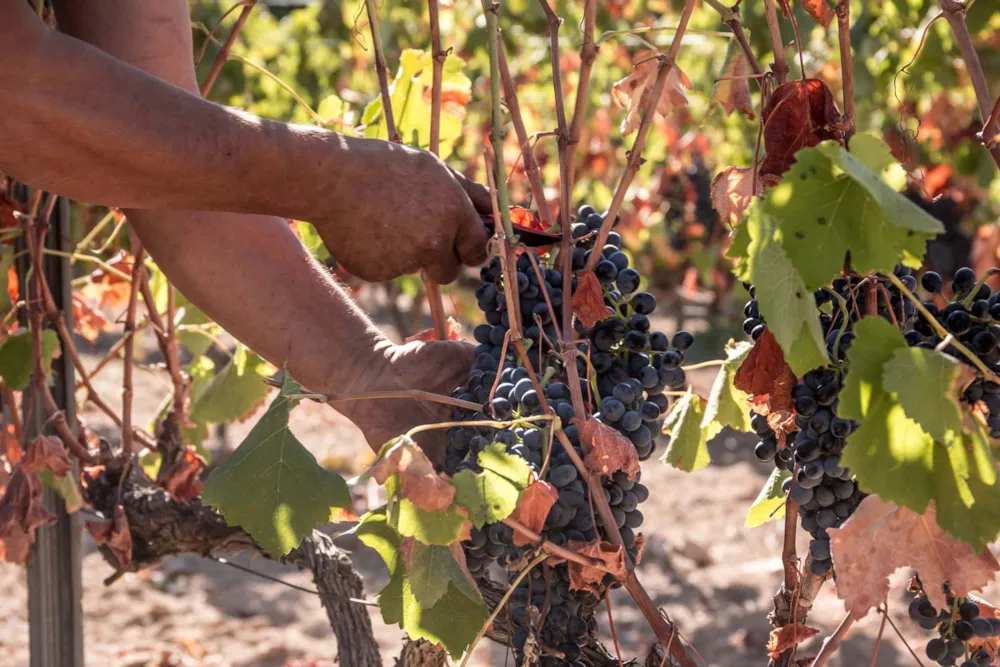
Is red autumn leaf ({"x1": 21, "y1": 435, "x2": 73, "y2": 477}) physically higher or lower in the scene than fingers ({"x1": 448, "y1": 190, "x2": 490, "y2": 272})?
higher

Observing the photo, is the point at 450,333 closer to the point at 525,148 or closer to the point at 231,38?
the point at 525,148

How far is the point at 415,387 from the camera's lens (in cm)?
135

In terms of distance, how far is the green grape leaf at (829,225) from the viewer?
0.89 metres

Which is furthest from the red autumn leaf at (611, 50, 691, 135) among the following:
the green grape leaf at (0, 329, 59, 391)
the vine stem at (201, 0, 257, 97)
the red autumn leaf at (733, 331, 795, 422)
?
the green grape leaf at (0, 329, 59, 391)

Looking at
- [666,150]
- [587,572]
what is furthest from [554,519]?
[666,150]

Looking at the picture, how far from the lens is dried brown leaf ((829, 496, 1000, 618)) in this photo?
39.9 inches

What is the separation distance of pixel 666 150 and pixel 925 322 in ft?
17.7

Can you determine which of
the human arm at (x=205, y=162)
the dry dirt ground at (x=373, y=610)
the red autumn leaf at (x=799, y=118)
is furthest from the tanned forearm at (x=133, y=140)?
the dry dirt ground at (x=373, y=610)

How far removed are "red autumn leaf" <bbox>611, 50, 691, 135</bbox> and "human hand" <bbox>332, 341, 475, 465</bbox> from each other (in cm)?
35

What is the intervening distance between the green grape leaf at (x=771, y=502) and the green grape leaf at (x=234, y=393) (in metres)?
1.05

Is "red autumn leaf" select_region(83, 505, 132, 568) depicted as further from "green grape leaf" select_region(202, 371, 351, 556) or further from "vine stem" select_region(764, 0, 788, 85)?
"vine stem" select_region(764, 0, 788, 85)

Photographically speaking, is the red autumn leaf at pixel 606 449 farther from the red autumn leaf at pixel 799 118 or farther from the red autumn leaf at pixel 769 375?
the red autumn leaf at pixel 799 118

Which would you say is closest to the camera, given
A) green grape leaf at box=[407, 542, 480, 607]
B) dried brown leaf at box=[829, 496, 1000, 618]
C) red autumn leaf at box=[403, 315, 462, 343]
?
dried brown leaf at box=[829, 496, 1000, 618]

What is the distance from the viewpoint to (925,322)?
3.70ft
